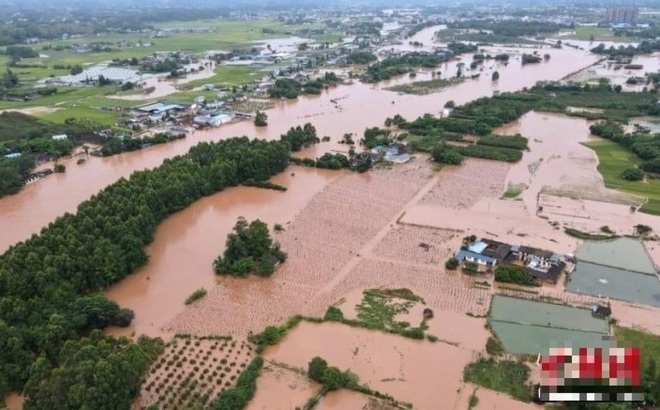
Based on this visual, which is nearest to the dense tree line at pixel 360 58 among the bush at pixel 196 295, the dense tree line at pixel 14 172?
the dense tree line at pixel 14 172

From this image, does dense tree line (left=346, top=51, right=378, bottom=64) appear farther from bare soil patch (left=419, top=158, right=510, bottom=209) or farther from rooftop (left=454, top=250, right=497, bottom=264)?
rooftop (left=454, top=250, right=497, bottom=264)

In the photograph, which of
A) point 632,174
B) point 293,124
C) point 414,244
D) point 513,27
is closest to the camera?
Result: point 414,244

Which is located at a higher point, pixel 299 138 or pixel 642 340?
pixel 299 138

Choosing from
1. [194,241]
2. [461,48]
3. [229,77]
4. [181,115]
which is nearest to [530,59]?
[461,48]

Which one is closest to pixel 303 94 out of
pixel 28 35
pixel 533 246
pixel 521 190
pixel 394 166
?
pixel 394 166

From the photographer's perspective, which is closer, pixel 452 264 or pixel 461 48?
pixel 452 264

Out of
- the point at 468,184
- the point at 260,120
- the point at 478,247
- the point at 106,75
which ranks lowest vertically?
the point at 468,184

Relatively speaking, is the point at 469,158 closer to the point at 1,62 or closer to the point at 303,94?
the point at 303,94

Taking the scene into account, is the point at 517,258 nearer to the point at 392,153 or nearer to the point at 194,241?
the point at 194,241

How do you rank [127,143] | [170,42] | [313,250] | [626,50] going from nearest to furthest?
[313,250], [127,143], [626,50], [170,42]
